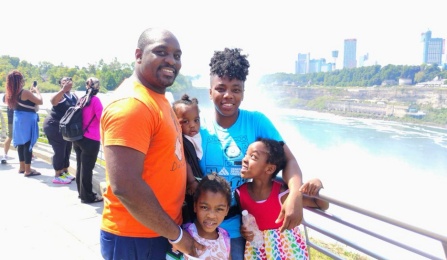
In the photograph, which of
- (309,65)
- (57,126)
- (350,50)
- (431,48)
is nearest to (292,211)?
(57,126)

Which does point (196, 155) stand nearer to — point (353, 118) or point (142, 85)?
point (142, 85)

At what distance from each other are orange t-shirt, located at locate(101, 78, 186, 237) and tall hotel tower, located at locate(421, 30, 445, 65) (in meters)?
184

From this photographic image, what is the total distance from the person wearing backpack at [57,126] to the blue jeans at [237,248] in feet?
13.6

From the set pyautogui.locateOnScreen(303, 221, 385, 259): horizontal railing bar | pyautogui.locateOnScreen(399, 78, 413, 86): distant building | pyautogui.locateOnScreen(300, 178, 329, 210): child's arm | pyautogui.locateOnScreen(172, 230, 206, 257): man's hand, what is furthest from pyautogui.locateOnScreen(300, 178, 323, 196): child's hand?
pyautogui.locateOnScreen(399, 78, 413, 86): distant building

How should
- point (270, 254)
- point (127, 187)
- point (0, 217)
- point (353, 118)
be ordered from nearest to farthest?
1. point (127, 187)
2. point (270, 254)
3. point (0, 217)
4. point (353, 118)

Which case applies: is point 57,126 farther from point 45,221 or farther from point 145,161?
point 145,161

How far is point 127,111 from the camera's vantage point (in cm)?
140

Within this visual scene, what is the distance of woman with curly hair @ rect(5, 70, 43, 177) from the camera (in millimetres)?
5727

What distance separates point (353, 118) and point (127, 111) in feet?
370

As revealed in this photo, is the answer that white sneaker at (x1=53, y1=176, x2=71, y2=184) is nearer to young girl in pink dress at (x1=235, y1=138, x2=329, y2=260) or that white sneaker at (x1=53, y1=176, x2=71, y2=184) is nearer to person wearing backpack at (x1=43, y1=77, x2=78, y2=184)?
person wearing backpack at (x1=43, y1=77, x2=78, y2=184)

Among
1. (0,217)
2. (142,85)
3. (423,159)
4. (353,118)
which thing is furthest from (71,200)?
(353,118)

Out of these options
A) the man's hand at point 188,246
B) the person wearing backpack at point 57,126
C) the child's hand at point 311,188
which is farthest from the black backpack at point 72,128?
the child's hand at point 311,188

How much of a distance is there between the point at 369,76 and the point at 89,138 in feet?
384

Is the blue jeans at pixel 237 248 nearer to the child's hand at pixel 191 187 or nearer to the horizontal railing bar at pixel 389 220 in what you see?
the child's hand at pixel 191 187
